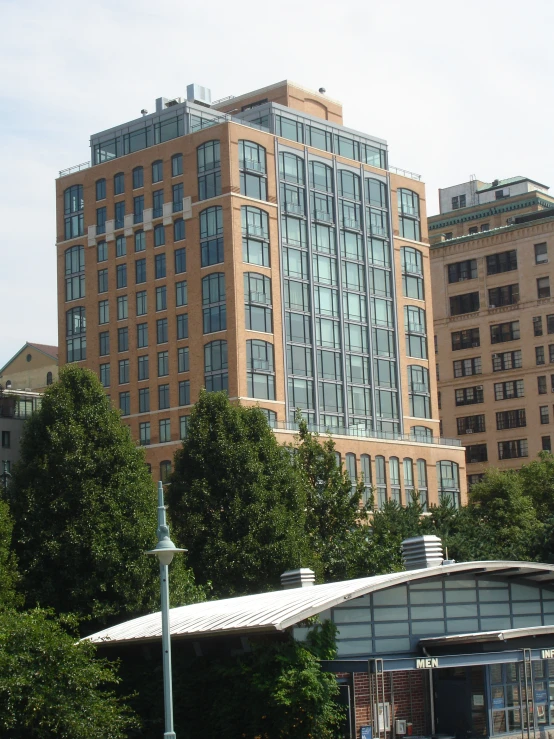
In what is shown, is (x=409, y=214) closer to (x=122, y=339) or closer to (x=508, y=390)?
(x=508, y=390)

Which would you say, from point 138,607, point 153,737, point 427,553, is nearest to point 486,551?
Answer: point 138,607

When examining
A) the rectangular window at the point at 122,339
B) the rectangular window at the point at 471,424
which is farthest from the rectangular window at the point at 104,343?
the rectangular window at the point at 471,424

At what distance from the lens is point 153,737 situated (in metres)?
41.0

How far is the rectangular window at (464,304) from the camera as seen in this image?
14512cm

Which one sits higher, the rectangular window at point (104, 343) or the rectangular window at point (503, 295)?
the rectangular window at point (503, 295)

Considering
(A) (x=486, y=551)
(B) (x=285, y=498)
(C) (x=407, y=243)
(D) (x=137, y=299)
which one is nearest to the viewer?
(B) (x=285, y=498)

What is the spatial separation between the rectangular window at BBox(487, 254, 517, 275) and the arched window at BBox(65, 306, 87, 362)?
5028 cm

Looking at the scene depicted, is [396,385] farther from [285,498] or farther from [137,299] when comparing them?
[285,498]

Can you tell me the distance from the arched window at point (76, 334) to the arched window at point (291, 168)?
889 inches

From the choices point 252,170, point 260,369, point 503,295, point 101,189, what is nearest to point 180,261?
point 252,170

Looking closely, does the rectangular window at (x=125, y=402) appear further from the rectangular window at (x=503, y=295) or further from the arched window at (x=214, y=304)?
the rectangular window at (x=503, y=295)

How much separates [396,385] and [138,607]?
65314 mm

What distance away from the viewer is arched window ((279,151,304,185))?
11325 centimetres

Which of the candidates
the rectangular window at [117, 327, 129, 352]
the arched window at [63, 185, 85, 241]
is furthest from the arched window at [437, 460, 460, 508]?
the arched window at [63, 185, 85, 241]
